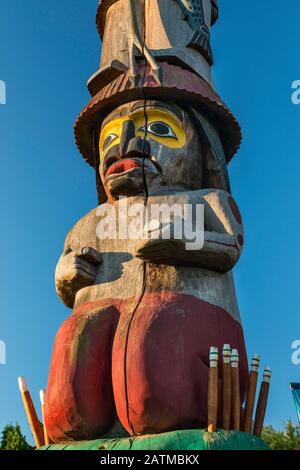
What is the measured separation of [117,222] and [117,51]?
7.57 feet

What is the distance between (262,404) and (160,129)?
8.66 feet

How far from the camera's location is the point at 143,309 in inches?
179

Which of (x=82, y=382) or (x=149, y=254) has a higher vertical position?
(x=149, y=254)

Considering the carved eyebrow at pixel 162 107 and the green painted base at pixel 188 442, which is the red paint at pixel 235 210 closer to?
the carved eyebrow at pixel 162 107

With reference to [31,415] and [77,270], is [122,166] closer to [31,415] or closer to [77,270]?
[77,270]

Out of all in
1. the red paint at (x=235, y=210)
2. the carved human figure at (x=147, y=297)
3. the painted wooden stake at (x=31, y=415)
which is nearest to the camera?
the carved human figure at (x=147, y=297)

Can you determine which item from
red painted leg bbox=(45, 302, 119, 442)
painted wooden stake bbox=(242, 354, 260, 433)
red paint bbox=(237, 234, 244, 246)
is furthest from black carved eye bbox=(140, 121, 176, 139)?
painted wooden stake bbox=(242, 354, 260, 433)

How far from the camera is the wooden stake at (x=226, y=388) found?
4.11m

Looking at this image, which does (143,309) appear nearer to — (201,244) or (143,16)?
(201,244)

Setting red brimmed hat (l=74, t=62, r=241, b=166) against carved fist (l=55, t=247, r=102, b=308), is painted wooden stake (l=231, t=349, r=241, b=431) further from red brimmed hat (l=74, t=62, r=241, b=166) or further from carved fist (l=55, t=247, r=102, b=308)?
red brimmed hat (l=74, t=62, r=241, b=166)

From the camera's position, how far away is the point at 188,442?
12.7 ft

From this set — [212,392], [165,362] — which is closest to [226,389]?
[212,392]

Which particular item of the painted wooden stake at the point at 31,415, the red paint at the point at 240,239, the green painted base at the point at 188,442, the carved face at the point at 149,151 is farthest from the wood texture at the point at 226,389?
the carved face at the point at 149,151

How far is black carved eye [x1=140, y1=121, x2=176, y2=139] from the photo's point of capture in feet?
18.6
